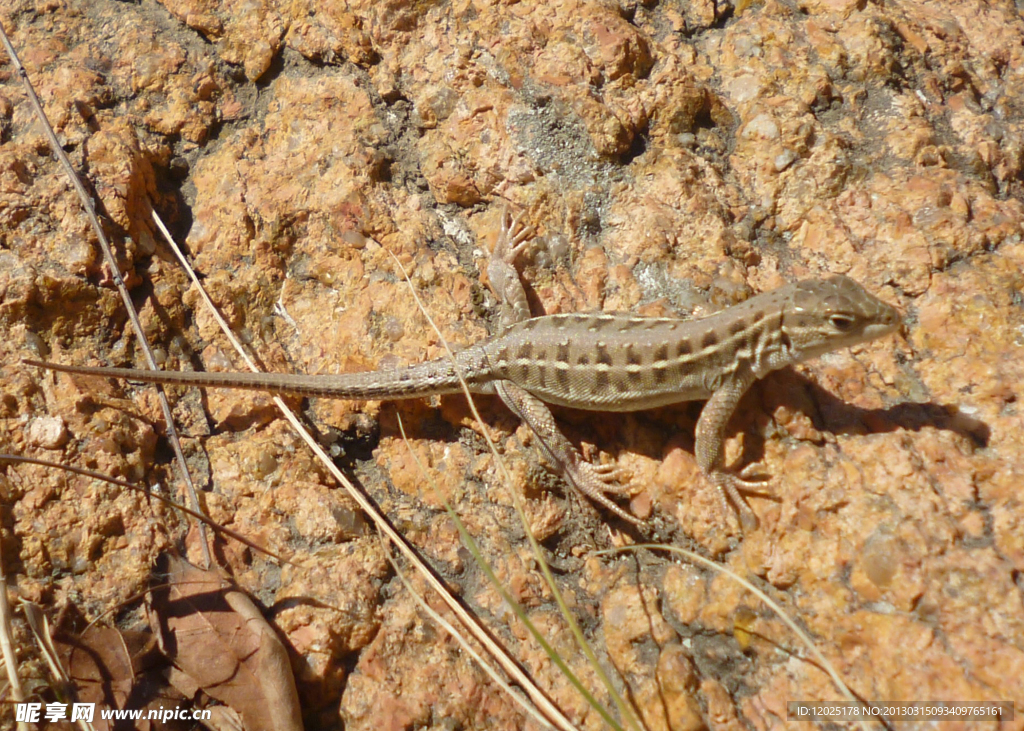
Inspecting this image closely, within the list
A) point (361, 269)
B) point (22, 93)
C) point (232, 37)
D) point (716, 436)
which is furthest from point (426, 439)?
point (22, 93)

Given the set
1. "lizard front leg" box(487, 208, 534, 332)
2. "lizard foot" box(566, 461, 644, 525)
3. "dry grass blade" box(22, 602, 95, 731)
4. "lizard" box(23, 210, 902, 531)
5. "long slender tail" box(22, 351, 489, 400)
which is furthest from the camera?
"lizard front leg" box(487, 208, 534, 332)

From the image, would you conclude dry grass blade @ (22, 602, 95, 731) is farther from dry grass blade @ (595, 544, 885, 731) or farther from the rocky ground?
dry grass blade @ (595, 544, 885, 731)

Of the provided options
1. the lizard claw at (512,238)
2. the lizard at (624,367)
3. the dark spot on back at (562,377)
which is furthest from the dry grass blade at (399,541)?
the lizard claw at (512,238)

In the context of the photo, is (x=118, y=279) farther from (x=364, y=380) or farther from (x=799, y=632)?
(x=799, y=632)

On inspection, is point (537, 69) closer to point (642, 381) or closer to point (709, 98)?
point (709, 98)

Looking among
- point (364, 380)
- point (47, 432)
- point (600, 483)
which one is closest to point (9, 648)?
point (47, 432)

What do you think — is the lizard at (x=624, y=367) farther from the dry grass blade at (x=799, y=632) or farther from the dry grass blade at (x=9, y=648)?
the dry grass blade at (x=9, y=648)

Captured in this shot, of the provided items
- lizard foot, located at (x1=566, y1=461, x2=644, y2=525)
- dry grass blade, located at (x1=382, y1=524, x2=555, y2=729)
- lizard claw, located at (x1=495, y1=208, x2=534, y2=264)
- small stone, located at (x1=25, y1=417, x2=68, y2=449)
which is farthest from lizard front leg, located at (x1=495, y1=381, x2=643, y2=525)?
small stone, located at (x1=25, y1=417, x2=68, y2=449)
